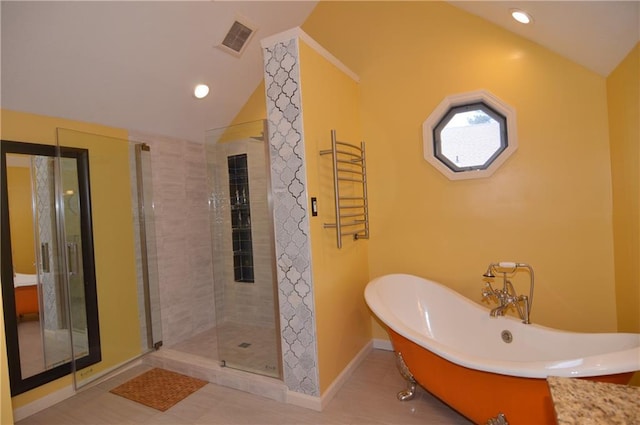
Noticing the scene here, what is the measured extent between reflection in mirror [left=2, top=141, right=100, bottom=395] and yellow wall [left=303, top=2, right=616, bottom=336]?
2.49 meters

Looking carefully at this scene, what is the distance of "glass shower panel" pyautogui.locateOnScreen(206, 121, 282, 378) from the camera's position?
9.09 feet

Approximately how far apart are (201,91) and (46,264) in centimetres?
191

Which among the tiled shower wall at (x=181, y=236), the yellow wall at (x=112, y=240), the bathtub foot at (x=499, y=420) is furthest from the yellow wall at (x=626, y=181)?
the yellow wall at (x=112, y=240)

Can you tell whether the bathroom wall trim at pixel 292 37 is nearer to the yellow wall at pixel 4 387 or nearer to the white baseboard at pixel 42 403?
the yellow wall at pixel 4 387

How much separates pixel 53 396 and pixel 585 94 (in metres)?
4.48

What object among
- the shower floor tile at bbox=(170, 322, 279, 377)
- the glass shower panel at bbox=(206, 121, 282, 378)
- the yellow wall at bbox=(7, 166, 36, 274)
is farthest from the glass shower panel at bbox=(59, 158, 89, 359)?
the glass shower panel at bbox=(206, 121, 282, 378)

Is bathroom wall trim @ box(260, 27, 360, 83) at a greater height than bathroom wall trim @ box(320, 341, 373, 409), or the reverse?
bathroom wall trim @ box(260, 27, 360, 83)

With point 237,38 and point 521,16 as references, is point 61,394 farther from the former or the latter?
point 521,16

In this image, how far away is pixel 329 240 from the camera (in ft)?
8.25

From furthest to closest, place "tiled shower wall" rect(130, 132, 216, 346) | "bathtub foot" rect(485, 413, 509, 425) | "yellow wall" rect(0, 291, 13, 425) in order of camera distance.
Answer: "tiled shower wall" rect(130, 132, 216, 346) < "bathtub foot" rect(485, 413, 509, 425) < "yellow wall" rect(0, 291, 13, 425)

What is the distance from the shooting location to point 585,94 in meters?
2.40

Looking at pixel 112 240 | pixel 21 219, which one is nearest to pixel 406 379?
pixel 112 240

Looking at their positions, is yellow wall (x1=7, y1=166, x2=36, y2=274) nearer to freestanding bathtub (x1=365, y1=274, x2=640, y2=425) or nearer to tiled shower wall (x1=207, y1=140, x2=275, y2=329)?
tiled shower wall (x1=207, y1=140, x2=275, y2=329)

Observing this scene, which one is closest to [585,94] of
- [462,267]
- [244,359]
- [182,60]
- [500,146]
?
[500,146]
